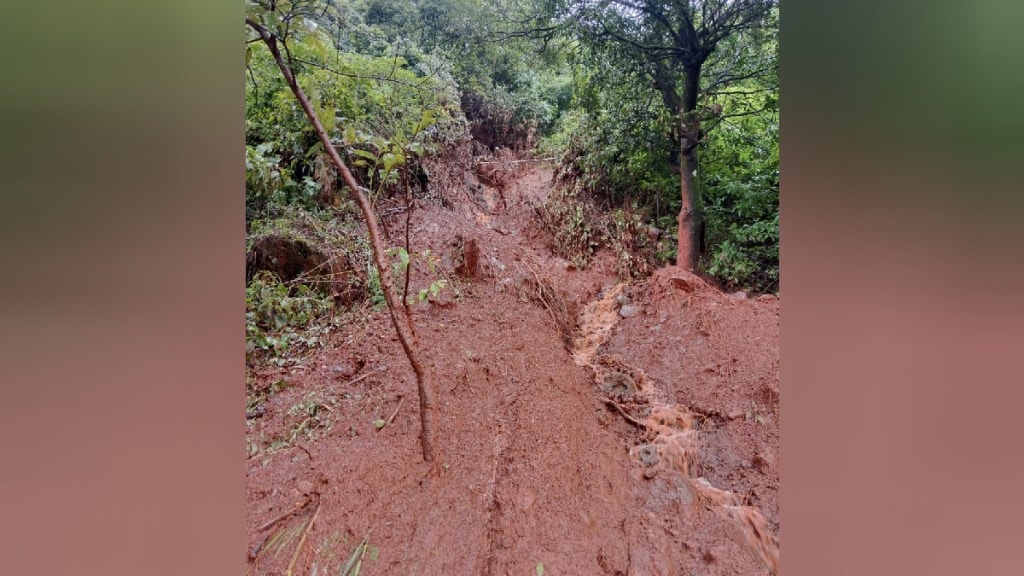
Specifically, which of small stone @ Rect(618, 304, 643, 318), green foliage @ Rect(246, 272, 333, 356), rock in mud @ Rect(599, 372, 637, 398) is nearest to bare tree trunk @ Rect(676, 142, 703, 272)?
small stone @ Rect(618, 304, 643, 318)

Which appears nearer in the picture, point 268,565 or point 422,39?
point 268,565

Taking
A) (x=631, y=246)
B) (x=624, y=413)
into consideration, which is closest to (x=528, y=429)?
(x=624, y=413)

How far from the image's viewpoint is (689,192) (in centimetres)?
153

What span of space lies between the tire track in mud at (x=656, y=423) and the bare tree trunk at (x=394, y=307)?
55cm

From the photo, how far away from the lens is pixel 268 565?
122cm

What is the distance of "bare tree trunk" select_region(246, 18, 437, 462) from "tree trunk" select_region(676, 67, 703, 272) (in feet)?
3.31

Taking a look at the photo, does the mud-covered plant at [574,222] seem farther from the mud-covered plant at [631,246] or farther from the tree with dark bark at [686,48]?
the tree with dark bark at [686,48]

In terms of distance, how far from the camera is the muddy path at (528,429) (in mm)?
1276

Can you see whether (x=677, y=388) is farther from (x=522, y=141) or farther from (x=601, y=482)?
(x=522, y=141)

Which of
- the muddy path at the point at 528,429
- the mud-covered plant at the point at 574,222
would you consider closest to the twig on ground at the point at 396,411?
the muddy path at the point at 528,429

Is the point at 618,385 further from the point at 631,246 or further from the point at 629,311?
the point at 631,246
